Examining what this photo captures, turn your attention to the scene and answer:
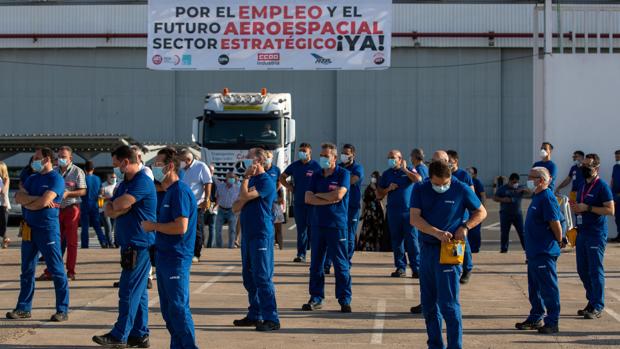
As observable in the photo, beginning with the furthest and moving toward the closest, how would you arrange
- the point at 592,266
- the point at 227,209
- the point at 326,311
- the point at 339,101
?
1. the point at 339,101
2. the point at 227,209
3. the point at 326,311
4. the point at 592,266

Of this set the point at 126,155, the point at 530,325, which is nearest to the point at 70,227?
the point at 126,155

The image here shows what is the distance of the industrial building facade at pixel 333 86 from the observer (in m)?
42.7

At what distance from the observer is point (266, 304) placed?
10.7 metres

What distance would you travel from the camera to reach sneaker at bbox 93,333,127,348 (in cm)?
948

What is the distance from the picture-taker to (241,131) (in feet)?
87.0

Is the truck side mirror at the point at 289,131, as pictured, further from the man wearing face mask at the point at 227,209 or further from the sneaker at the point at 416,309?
the sneaker at the point at 416,309

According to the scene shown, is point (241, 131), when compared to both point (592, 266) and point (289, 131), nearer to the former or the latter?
point (289, 131)

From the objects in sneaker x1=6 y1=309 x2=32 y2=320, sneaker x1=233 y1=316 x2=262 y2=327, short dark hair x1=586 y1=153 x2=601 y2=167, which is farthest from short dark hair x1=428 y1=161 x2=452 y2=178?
sneaker x1=6 y1=309 x2=32 y2=320

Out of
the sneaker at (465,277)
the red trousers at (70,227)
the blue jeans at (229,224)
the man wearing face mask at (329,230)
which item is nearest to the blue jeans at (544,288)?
the man wearing face mask at (329,230)

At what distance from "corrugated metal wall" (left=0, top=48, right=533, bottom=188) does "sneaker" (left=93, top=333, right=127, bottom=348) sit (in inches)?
1318

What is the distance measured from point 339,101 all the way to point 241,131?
16775mm

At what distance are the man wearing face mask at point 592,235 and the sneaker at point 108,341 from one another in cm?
513

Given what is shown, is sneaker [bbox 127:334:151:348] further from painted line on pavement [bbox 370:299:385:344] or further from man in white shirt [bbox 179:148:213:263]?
man in white shirt [bbox 179:148:213:263]

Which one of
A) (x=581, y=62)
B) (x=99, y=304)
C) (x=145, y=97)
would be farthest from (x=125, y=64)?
(x=99, y=304)
